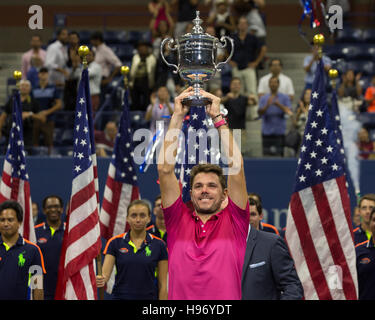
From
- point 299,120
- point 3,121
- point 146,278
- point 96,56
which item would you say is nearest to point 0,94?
point 96,56

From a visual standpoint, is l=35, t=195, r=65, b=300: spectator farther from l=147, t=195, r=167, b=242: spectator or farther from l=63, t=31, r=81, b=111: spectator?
l=63, t=31, r=81, b=111: spectator

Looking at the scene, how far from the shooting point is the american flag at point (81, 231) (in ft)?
25.5

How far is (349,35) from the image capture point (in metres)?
16.5

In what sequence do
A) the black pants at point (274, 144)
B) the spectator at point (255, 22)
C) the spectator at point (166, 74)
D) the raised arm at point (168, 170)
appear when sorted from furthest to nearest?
the spectator at point (255, 22)
the spectator at point (166, 74)
the black pants at point (274, 144)
the raised arm at point (168, 170)

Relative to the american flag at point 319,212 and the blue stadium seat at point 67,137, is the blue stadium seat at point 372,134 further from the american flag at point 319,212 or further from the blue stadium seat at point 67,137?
the american flag at point 319,212

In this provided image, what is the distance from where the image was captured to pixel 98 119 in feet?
41.8

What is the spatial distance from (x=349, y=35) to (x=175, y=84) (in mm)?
4769

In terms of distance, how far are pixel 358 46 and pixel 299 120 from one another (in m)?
4.56

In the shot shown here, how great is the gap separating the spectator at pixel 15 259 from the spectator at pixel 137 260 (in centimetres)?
103

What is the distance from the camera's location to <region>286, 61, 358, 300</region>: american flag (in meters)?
7.71

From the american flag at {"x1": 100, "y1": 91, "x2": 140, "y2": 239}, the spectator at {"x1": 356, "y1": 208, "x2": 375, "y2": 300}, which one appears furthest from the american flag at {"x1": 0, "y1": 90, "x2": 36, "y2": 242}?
the spectator at {"x1": 356, "y1": 208, "x2": 375, "y2": 300}

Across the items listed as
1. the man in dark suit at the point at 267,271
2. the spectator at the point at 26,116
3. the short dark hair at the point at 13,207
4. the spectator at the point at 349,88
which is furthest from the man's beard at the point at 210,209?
the spectator at the point at 349,88

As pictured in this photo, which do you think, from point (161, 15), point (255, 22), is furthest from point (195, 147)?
point (161, 15)

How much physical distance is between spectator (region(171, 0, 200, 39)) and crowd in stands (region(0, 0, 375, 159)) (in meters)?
0.02
